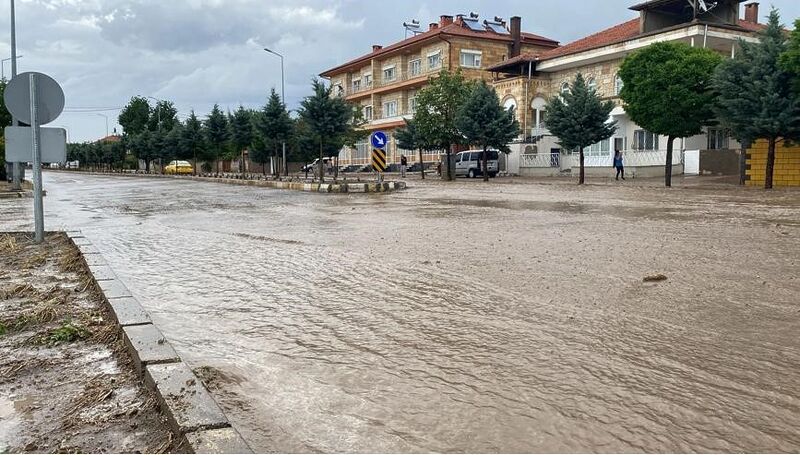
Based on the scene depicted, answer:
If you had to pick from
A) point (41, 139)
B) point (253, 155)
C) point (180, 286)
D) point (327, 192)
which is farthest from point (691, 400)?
point (253, 155)

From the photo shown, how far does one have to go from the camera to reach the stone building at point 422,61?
188 ft

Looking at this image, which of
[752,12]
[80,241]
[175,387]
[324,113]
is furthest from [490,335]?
[752,12]

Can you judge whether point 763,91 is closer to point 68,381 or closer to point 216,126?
point 68,381

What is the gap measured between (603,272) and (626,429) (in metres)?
4.19

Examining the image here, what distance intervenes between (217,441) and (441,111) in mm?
38191

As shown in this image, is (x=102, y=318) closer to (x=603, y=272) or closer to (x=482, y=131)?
(x=603, y=272)

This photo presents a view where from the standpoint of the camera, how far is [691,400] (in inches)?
137

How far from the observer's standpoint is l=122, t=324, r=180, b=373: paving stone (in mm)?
3971

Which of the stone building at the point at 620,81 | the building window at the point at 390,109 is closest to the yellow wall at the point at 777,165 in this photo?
the stone building at the point at 620,81

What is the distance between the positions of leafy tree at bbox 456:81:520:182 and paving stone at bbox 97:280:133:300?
30714 mm

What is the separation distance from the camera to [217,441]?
2916 mm

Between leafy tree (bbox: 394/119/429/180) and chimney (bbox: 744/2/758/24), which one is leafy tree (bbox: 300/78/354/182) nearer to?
leafy tree (bbox: 394/119/429/180)

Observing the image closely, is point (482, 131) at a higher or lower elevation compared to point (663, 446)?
higher

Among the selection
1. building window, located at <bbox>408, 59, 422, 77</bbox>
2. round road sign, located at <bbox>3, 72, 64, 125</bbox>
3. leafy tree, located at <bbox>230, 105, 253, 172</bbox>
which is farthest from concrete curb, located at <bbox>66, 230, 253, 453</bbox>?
building window, located at <bbox>408, 59, 422, 77</bbox>
